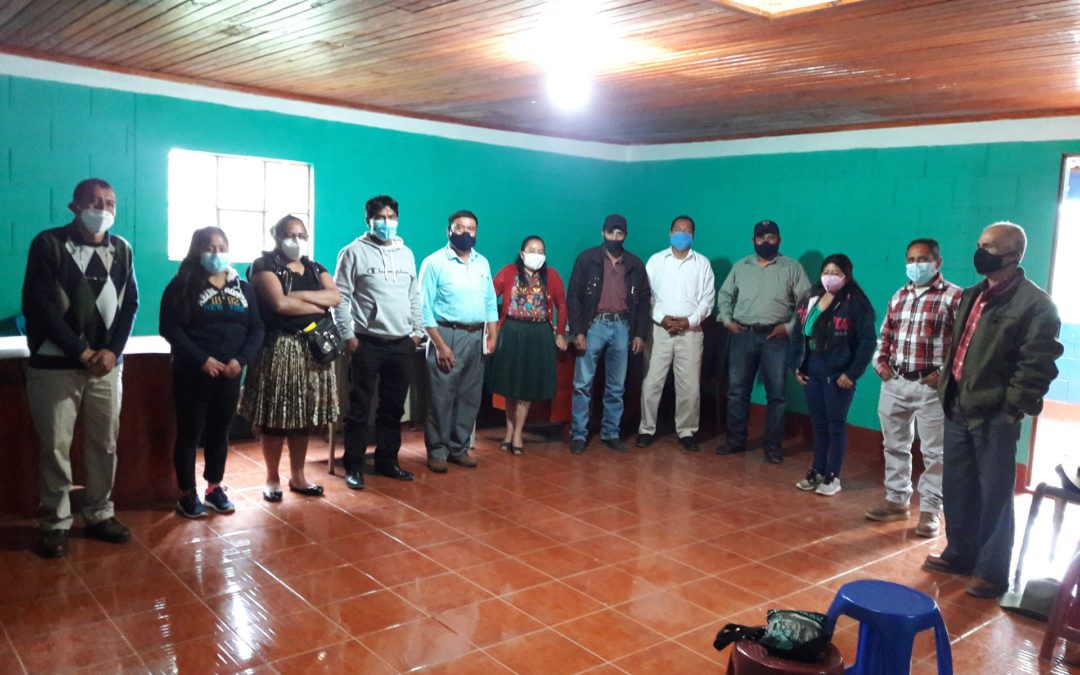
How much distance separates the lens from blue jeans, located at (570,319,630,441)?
621 centimetres

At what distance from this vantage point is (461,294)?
17.7ft

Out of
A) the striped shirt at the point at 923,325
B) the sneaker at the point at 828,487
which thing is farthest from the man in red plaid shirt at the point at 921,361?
the sneaker at the point at 828,487

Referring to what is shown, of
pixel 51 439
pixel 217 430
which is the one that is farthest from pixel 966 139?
pixel 51 439

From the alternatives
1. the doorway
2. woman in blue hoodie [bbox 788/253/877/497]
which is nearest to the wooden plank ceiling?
woman in blue hoodie [bbox 788/253/877/497]

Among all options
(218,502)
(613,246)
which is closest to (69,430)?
(218,502)

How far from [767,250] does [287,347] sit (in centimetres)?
340

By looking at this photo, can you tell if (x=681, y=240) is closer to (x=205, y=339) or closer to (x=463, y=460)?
(x=463, y=460)

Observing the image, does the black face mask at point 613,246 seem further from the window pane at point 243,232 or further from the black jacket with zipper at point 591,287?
the window pane at point 243,232

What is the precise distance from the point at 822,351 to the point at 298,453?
299 cm

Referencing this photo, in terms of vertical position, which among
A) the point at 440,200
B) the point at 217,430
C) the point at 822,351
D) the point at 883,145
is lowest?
the point at 217,430

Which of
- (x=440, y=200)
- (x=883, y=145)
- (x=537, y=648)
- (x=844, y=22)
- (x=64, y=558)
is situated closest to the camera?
(x=537, y=648)

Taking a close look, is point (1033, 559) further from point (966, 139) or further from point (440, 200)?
point (440, 200)

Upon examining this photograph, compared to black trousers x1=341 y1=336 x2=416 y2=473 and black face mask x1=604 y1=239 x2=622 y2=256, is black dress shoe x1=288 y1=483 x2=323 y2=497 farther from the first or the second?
black face mask x1=604 y1=239 x2=622 y2=256

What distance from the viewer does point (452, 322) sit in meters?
5.43
